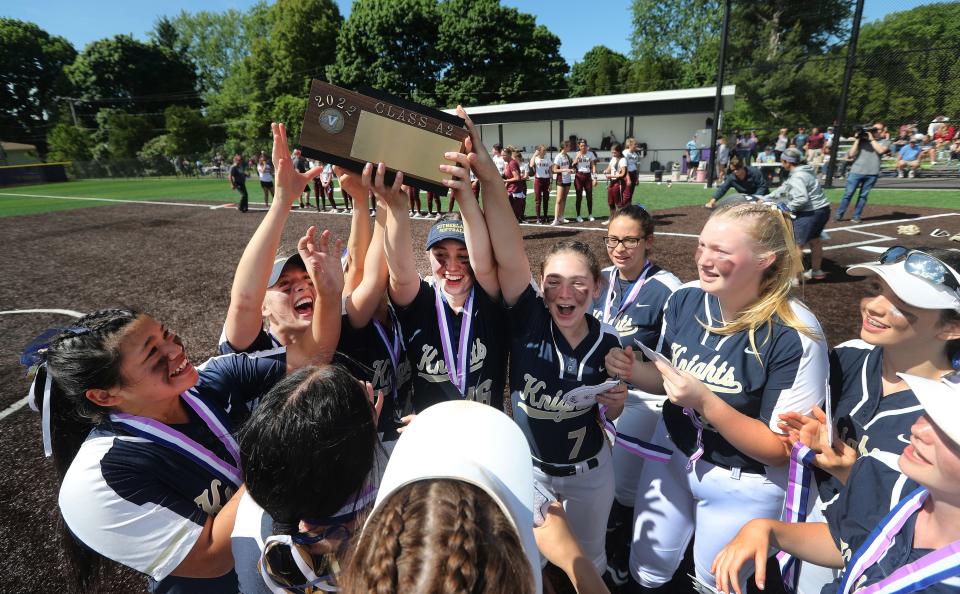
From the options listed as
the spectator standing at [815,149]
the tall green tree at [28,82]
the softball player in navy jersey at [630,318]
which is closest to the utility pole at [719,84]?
the spectator standing at [815,149]

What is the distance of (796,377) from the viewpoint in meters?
2.11

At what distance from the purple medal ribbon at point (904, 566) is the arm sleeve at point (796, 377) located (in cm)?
61

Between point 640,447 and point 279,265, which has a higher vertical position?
point 279,265

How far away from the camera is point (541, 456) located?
255cm

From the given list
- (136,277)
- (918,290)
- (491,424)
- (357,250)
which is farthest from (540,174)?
(491,424)

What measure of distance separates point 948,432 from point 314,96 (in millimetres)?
2557

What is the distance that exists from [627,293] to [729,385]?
1.48 metres

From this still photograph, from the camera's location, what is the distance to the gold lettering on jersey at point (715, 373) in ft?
7.43

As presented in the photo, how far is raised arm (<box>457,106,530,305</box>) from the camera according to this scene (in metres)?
2.18

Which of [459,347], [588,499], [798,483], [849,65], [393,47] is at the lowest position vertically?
[588,499]

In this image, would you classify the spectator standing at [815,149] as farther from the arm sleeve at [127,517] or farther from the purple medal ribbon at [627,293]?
the arm sleeve at [127,517]

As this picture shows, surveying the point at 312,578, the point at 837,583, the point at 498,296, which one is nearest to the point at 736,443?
the point at 837,583

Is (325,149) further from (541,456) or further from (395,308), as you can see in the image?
(541,456)

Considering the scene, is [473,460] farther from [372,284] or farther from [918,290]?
[918,290]
